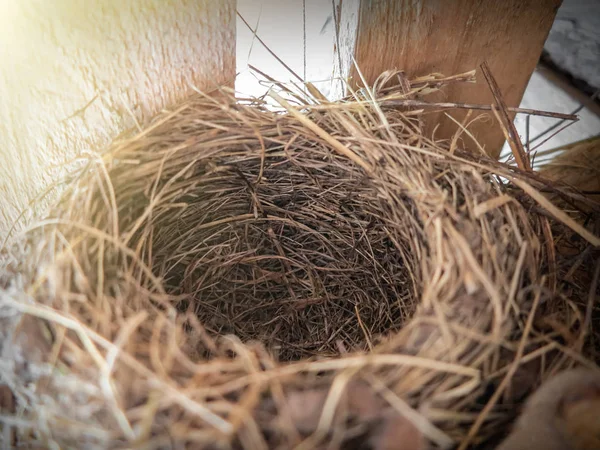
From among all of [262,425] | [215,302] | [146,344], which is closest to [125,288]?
[146,344]

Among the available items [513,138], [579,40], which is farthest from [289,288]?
[579,40]

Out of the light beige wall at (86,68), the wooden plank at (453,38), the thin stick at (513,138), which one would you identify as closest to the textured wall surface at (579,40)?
the wooden plank at (453,38)

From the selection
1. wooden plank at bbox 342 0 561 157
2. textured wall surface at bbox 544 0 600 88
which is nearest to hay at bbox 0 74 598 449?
wooden plank at bbox 342 0 561 157

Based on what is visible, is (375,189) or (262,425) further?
(375,189)

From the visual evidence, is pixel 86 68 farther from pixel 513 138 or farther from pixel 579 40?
pixel 579 40

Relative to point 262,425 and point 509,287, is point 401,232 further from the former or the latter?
point 262,425
